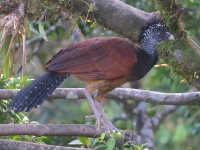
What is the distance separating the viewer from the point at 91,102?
4.48m

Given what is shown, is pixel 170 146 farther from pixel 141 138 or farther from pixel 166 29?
pixel 166 29

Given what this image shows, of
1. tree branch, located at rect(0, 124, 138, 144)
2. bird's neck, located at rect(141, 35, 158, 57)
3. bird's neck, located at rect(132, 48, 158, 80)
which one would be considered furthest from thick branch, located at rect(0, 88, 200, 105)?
tree branch, located at rect(0, 124, 138, 144)

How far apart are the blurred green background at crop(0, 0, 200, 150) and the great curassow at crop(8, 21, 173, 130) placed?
0.45 feet

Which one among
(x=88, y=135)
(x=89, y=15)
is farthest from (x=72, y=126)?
(x=89, y=15)

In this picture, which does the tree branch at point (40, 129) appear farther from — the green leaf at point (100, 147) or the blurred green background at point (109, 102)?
the blurred green background at point (109, 102)

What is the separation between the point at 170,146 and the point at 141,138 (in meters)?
3.63

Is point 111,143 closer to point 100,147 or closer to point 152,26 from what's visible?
point 100,147

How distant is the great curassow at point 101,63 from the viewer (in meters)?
4.36

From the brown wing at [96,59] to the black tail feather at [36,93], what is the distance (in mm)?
66

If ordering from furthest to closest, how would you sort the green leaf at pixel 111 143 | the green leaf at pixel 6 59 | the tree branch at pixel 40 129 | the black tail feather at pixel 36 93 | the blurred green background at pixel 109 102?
the blurred green background at pixel 109 102, the green leaf at pixel 6 59, the black tail feather at pixel 36 93, the tree branch at pixel 40 129, the green leaf at pixel 111 143

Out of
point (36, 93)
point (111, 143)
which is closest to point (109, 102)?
point (36, 93)

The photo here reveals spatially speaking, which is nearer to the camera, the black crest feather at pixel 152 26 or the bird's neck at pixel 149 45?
the black crest feather at pixel 152 26

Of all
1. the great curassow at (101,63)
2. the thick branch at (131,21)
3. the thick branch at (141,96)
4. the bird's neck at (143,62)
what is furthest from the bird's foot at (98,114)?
the thick branch at (131,21)

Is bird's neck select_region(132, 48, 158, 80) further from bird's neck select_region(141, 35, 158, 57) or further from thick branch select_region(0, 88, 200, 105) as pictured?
thick branch select_region(0, 88, 200, 105)
